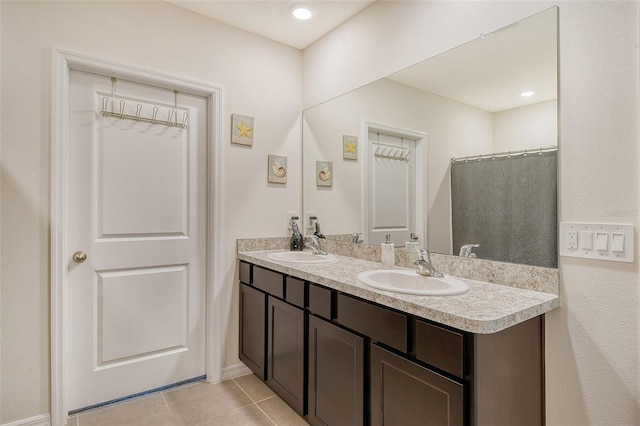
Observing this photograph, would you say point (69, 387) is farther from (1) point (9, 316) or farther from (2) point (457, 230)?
(2) point (457, 230)

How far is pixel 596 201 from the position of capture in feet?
4.03

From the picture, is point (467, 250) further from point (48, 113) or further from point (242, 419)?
point (48, 113)

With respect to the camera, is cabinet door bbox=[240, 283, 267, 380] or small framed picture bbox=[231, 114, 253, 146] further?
small framed picture bbox=[231, 114, 253, 146]

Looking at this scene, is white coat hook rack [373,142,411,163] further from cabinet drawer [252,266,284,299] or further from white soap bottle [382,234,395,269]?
cabinet drawer [252,266,284,299]

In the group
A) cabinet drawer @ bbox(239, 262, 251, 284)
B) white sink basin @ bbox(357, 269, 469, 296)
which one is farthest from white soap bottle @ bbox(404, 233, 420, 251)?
cabinet drawer @ bbox(239, 262, 251, 284)

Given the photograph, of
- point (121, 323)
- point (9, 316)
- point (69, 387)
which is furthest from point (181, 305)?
point (9, 316)

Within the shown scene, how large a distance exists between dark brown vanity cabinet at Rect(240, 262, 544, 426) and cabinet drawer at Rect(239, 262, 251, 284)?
34 centimetres

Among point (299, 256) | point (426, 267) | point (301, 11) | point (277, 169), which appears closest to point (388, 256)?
point (426, 267)

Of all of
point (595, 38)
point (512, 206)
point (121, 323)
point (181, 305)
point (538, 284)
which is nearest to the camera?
point (595, 38)

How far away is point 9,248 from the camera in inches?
67.8

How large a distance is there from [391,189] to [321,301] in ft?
2.70

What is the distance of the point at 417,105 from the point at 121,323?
2.21m

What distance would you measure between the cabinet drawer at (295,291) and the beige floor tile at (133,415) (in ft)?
3.09

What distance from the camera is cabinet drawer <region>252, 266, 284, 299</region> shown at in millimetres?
1973
